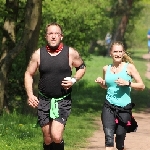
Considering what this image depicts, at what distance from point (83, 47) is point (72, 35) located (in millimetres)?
1018

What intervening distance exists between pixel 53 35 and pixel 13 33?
9234 millimetres

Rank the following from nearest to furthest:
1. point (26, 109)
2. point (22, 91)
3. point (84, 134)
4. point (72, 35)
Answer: point (84, 134)
point (26, 109)
point (22, 91)
point (72, 35)

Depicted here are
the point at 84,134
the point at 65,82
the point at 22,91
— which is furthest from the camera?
the point at 22,91

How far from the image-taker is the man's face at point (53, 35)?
26.5ft

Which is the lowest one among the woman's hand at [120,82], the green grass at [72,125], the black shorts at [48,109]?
the green grass at [72,125]

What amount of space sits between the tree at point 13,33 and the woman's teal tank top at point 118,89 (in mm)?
6866

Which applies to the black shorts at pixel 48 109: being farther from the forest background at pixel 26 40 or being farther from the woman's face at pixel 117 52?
the forest background at pixel 26 40

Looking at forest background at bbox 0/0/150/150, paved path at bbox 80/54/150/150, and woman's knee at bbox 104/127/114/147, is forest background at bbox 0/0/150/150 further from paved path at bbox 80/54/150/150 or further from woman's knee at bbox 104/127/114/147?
woman's knee at bbox 104/127/114/147

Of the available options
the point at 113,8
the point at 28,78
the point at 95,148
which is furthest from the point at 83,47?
the point at 113,8

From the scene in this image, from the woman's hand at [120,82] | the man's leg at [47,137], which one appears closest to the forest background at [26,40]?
the man's leg at [47,137]

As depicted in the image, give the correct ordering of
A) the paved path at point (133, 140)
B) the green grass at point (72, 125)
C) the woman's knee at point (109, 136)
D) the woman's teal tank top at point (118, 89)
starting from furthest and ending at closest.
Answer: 1. the paved path at point (133, 140)
2. the green grass at point (72, 125)
3. the woman's knee at point (109, 136)
4. the woman's teal tank top at point (118, 89)

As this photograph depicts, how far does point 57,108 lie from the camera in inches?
323

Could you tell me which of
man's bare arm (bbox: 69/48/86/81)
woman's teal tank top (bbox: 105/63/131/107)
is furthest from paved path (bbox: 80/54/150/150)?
man's bare arm (bbox: 69/48/86/81)

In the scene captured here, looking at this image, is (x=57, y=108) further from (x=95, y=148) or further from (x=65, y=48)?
(x=95, y=148)
